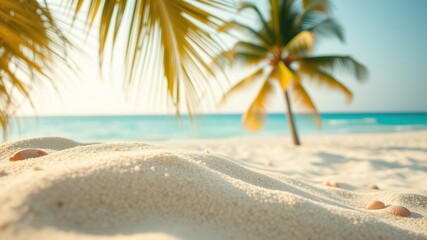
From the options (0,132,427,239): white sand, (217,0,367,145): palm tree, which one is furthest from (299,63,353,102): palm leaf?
(0,132,427,239): white sand

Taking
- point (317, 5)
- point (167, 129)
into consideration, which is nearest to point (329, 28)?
point (317, 5)

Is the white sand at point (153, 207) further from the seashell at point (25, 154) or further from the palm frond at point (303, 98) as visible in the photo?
the palm frond at point (303, 98)

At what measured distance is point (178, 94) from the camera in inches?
54.7

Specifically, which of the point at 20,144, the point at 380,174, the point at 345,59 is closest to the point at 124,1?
the point at 20,144

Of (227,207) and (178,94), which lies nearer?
(227,207)

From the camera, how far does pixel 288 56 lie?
773cm

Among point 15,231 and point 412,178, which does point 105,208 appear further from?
point 412,178

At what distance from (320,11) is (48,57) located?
25.6ft

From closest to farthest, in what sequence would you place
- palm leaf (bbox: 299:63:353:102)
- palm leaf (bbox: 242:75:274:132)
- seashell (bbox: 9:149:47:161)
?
seashell (bbox: 9:149:47:161) < palm leaf (bbox: 299:63:353:102) < palm leaf (bbox: 242:75:274:132)

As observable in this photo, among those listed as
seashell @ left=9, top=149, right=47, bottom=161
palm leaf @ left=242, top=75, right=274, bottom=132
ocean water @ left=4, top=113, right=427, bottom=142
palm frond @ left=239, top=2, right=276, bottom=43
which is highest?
palm frond @ left=239, top=2, right=276, bottom=43

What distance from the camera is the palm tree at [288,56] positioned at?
23.8 feet

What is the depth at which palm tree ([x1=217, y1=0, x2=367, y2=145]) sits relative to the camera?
7246mm

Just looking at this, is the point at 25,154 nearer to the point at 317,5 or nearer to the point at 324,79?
the point at 324,79

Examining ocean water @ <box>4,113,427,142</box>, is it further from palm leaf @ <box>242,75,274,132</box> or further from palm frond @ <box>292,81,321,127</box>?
palm leaf @ <box>242,75,274,132</box>
